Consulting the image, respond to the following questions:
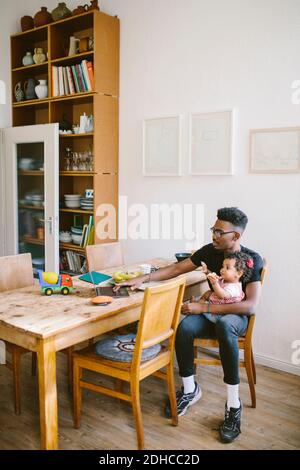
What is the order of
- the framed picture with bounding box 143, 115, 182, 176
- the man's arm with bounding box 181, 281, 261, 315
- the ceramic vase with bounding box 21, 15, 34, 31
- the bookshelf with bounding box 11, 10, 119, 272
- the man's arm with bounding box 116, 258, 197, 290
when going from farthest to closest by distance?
the ceramic vase with bounding box 21, 15, 34, 31 < the bookshelf with bounding box 11, 10, 119, 272 < the framed picture with bounding box 143, 115, 182, 176 < the man's arm with bounding box 116, 258, 197, 290 < the man's arm with bounding box 181, 281, 261, 315

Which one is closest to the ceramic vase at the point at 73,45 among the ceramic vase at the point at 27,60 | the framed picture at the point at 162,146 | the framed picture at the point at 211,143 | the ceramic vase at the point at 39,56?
the ceramic vase at the point at 39,56

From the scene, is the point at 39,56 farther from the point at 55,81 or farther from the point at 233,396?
the point at 233,396

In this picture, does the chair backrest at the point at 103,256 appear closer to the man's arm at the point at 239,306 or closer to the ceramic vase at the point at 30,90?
the man's arm at the point at 239,306

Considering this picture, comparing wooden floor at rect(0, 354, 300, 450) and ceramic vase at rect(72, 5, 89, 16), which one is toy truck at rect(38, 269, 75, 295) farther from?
ceramic vase at rect(72, 5, 89, 16)

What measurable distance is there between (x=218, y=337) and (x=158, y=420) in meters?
0.55

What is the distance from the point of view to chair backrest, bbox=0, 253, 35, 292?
2.69 metres

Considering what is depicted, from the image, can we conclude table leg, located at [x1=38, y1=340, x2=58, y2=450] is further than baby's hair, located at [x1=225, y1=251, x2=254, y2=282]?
No

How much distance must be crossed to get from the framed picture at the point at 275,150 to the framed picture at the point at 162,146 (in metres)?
0.63

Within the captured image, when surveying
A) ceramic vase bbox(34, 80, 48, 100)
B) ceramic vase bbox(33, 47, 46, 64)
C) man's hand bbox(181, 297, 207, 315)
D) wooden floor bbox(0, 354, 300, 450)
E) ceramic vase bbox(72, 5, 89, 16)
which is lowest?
wooden floor bbox(0, 354, 300, 450)

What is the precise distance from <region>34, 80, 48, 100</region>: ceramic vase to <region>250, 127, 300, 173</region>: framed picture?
2028 millimetres

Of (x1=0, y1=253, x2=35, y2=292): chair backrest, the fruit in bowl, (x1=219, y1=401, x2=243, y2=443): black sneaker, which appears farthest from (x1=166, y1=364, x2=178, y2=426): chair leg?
(x1=0, y1=253, x2=35, y2=292): chair backrest

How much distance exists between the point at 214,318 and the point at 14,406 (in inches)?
48.1

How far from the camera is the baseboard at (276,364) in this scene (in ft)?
10.0

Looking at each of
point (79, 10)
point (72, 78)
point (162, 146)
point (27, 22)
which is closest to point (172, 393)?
point (162, 146)
